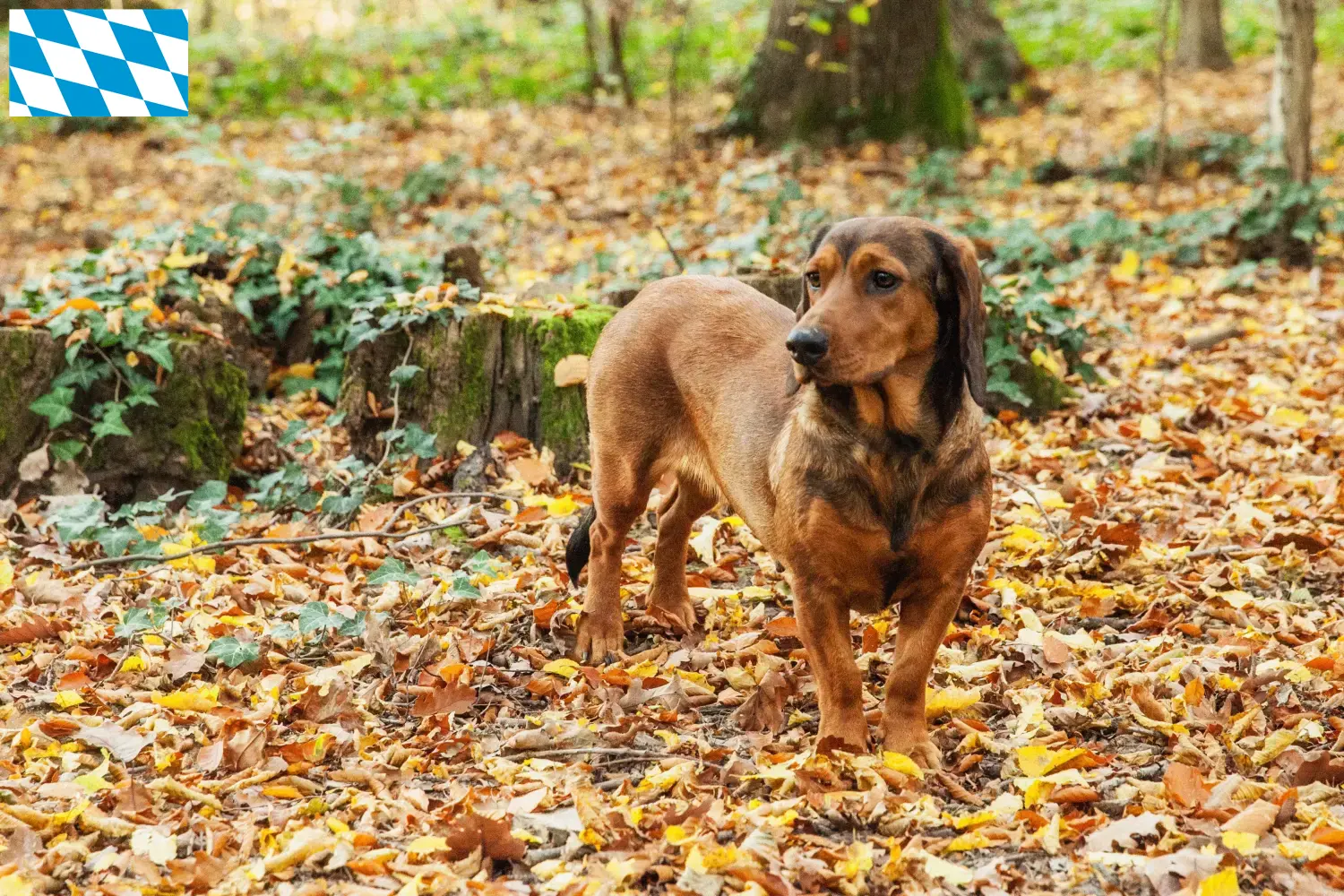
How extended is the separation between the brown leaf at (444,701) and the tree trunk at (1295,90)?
9.06 metres

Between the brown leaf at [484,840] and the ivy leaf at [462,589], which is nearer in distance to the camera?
the brown leaf at [484,840]

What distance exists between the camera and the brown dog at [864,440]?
143 inches

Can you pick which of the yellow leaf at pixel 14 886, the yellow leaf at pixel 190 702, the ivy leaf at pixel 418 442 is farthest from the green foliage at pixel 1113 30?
the yellow leaf at pixel 14 886

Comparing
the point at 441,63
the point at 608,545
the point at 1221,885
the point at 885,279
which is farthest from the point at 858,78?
the point at 1221,885

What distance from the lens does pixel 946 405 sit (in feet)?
12.4

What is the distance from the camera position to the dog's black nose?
351 centimetres

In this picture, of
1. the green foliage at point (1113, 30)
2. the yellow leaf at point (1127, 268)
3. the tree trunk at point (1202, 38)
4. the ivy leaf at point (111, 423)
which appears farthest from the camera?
the green foliage at point (1113, 30)

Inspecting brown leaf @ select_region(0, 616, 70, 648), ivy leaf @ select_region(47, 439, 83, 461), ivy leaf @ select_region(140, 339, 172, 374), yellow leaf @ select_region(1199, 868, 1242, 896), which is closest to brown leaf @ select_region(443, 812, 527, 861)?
yellow leaf @ select_region(1199, 868, 1242, 896)

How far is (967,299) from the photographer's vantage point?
3.67m

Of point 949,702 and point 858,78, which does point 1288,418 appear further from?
point 858,78

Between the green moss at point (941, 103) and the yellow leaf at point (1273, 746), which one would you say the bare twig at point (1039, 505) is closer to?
the yellow leaf at point (1273, 746)

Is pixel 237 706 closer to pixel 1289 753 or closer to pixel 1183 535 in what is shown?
pixel 1289 753

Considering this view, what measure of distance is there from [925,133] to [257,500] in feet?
31.3

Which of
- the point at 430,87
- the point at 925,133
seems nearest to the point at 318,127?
the point at 430,87
